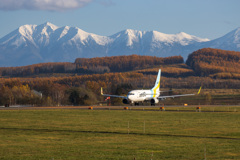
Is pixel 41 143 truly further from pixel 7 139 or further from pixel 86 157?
pixel 86 157

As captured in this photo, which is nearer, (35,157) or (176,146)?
(35,157)

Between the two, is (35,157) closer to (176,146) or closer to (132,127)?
(176,146)

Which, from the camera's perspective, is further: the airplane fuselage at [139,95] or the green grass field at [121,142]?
the airplane fuselage at [139,95]

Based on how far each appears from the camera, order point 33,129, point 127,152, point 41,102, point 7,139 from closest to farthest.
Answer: point 127,152, point 7,139, point 33,129, point 41,102

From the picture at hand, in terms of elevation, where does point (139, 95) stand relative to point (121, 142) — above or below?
above

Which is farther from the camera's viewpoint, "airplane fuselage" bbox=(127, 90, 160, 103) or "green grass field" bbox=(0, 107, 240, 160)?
"airplane fuselage" bbox=(127, 90, 160, 103)

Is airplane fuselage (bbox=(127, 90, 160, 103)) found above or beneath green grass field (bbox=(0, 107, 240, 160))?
above

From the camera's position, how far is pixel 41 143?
37.2m

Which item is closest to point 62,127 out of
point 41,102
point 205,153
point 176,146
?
point 176,146

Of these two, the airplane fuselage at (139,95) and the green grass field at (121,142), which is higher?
the airplane fuselage at (139,95)

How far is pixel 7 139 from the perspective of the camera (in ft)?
131

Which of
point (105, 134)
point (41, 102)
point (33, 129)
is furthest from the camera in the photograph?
point (41, 102)

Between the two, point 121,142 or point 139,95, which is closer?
point 121,142

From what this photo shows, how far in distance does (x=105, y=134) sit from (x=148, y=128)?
7.84 metres
